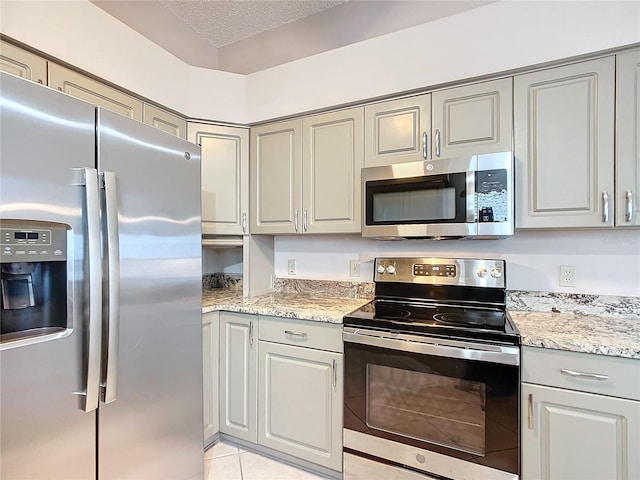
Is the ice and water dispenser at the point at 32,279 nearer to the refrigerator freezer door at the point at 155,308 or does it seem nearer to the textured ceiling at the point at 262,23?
the refrigerator freezer door at the point at 155,308

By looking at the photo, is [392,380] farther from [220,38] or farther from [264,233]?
[220,38]

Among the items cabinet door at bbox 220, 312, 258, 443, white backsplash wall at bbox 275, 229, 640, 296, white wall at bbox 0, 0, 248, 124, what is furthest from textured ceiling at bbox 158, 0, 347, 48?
cabinet door at bbox 220, 312, 258, 443

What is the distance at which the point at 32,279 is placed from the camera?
1.04 meters

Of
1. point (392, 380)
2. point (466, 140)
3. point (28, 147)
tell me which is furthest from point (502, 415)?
point (28, 147)

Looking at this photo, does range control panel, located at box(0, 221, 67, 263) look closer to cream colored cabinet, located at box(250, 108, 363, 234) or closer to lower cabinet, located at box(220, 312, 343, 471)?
lower cabinet, located at box(220, 312, 343, 471)

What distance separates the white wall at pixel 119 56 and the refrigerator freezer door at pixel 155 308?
615 millimetres

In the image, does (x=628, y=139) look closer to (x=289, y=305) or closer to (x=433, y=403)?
(x=433, y=403)

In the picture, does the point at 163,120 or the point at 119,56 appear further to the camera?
the point at 163,120

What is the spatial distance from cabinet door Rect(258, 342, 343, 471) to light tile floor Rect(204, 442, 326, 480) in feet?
0.33

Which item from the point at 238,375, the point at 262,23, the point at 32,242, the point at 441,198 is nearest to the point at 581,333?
the point at 441,198

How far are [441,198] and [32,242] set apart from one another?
1.66 meters

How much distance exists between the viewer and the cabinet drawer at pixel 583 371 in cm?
120

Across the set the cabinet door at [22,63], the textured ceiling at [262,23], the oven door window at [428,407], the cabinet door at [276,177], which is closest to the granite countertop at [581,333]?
the oven door window at [428,407]

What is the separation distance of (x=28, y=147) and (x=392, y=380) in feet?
5.33
